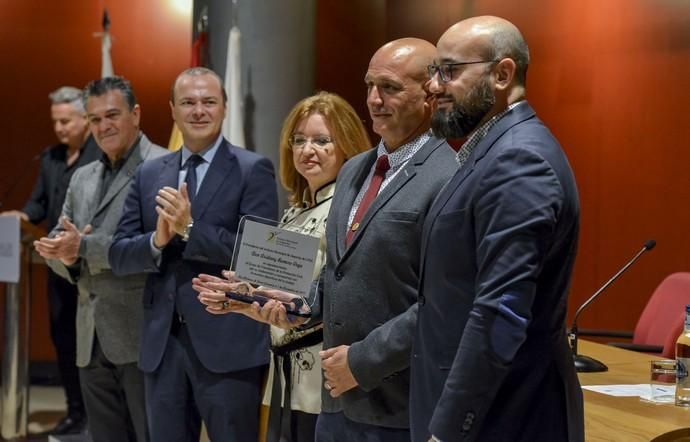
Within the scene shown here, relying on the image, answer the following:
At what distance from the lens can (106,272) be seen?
12.1 ft

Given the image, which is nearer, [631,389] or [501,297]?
[501,297]

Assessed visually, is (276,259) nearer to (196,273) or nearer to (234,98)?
(196,273)

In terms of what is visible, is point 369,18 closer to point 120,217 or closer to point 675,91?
point 675,91

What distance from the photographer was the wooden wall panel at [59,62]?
693 cm

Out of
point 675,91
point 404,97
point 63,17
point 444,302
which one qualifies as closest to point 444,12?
point 675,91

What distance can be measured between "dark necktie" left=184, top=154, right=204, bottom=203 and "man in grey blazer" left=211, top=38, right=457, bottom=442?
890 mm

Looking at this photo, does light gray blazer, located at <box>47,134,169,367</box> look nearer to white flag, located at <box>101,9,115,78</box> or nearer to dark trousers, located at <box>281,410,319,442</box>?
dark trousers, located at <box>281,410,319,442</box>

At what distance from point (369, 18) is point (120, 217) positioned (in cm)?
342

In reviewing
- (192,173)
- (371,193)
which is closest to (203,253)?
(192,173)

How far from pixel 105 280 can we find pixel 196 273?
0.60 m


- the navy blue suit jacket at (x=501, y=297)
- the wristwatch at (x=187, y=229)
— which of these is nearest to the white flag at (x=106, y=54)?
the wristwatch at (x=187, y=229)

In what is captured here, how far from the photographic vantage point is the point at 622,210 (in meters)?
4.87

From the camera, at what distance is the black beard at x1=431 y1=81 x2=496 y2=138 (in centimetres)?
190

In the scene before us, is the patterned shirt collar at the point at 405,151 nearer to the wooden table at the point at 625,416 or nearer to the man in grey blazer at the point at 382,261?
the man in grey blazer at the point at 382,261
